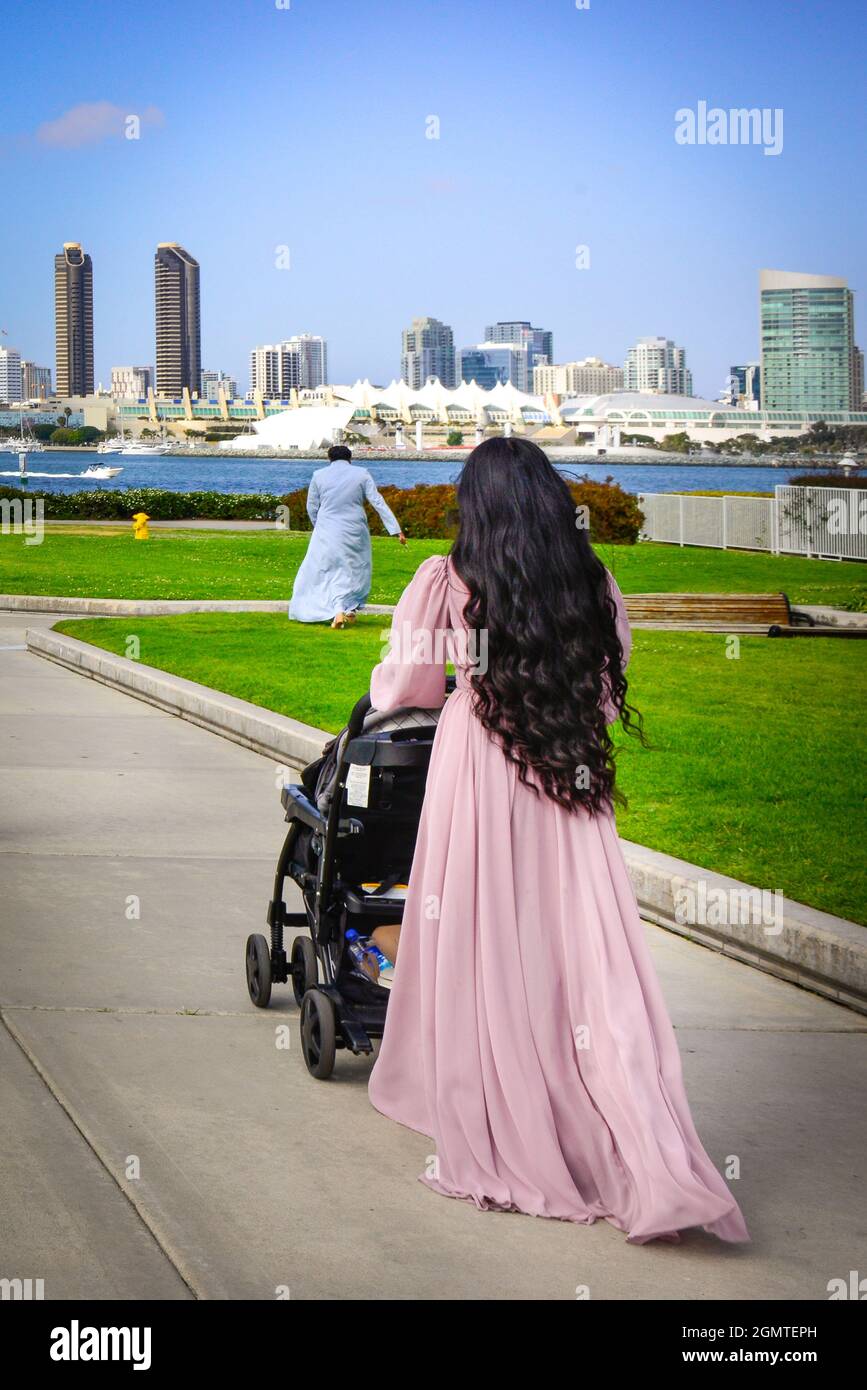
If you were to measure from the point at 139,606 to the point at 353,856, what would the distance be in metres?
13.4

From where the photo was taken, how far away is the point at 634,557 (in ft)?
90.0

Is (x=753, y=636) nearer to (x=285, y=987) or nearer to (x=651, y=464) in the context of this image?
(x=285, y=987)

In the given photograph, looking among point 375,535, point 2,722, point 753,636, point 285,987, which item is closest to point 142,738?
point 2,722

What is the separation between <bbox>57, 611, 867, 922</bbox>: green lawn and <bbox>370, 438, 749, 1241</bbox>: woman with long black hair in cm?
250

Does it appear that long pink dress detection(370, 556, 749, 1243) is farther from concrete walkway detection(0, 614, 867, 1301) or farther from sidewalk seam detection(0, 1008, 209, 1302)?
sidewalk seam detection(0, 1008, 209, 1302)

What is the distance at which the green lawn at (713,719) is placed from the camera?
7.26 metres

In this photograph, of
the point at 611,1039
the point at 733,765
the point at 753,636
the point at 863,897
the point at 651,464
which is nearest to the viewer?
the point at 611,1039

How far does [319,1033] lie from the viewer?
4691mm

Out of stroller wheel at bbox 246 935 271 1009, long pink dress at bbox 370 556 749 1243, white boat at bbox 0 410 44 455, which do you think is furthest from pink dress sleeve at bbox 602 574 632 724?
white boat at bbox 0 410 44 455

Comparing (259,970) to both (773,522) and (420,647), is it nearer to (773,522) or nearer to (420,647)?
(420,647)

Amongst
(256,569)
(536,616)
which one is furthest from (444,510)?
(536,616)

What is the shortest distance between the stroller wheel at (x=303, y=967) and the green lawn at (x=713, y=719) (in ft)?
6.97

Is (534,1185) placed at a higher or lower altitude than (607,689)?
lower

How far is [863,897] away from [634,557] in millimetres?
21304
